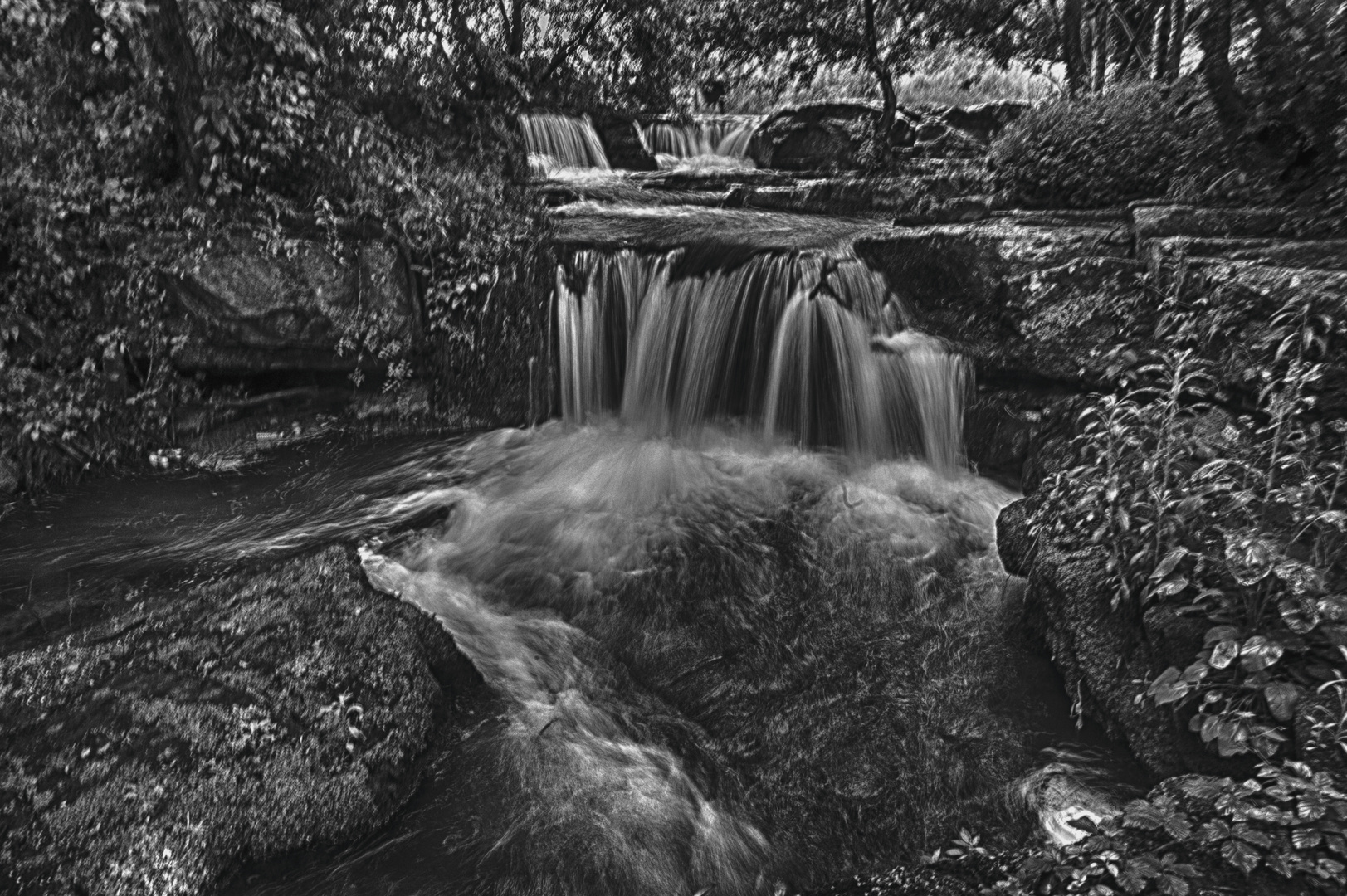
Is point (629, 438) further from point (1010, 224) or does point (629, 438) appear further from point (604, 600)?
point (1010, 224)

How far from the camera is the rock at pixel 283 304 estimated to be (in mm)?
5926

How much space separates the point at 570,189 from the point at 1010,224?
4959 mm

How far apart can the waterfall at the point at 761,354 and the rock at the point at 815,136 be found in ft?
22.1

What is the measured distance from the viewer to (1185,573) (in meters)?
3.30

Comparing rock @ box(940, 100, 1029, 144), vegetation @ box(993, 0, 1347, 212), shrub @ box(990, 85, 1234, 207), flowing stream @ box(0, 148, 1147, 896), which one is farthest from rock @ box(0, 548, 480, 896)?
rock @ box(940, 100, 1029, 144)

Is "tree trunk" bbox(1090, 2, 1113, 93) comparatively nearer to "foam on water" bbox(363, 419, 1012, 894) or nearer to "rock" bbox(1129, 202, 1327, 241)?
"rock" bbox(1129, 202, 1327, 241)

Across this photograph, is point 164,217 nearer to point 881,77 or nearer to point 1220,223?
point 1220,223

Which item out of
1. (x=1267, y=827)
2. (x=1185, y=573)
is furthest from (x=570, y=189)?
(x=1267, y=827)

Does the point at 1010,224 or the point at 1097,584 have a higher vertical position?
the point at 1010,224

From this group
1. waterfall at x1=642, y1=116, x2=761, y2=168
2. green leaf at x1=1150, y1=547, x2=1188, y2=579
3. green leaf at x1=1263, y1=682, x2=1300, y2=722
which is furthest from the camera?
waterfall at x1=642, y1=116, x2=761, y2=168

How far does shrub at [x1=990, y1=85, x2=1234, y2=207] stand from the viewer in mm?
6250

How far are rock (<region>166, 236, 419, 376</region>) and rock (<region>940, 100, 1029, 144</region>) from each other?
11.2 metres

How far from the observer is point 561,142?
11828 mm

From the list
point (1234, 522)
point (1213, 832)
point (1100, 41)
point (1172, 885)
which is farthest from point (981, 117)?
point (1172, 885)
